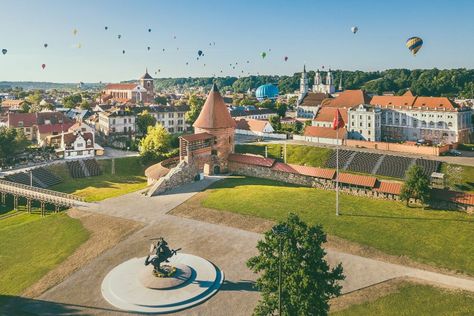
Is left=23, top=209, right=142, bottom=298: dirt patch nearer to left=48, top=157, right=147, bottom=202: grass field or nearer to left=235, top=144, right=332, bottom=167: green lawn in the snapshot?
left=48, top=157, right=147, bottom=202: grass field

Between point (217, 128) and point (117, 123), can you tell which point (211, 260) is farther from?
point (117, 123)

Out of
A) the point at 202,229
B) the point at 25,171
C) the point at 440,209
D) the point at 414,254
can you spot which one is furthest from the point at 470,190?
the point at 25,171

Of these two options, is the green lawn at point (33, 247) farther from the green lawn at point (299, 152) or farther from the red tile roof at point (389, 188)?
the green lawn at point (299, 152)

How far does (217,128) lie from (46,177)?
28.1 metres

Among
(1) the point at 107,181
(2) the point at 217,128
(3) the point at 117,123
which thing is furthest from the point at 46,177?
(3) the point at 117,123

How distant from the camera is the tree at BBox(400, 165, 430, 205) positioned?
1746 inches

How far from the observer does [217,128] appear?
6112 centimetres

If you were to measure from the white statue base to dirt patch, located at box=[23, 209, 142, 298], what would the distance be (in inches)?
154

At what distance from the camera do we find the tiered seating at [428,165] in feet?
196

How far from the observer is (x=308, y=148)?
74562mm

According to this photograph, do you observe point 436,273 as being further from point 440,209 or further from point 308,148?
point 308,148

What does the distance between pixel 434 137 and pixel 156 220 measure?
6151 centimetres

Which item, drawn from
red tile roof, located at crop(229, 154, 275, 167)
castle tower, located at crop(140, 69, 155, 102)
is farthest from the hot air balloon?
castle tower, located at crop(140, 69, 155, 102)

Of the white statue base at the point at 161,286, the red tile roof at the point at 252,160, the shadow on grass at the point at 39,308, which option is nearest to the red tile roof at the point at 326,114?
the red tile roof at the point at 252,160
